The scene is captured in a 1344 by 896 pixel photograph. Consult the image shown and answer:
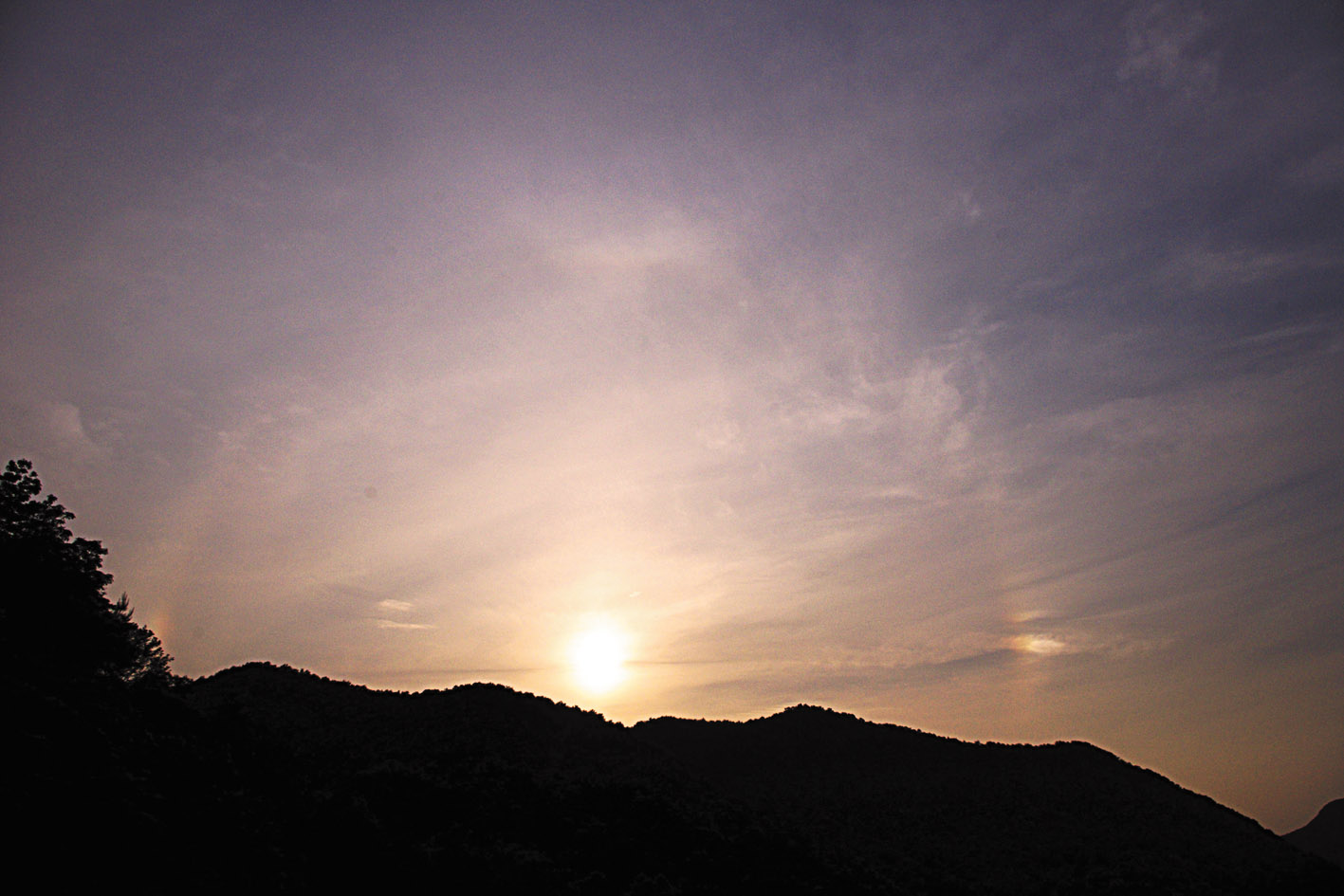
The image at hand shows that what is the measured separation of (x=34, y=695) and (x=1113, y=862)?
188 feet

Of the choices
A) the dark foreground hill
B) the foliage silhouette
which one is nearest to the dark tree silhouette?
the foliage silhouette

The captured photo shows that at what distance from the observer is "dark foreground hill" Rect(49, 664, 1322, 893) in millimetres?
28359

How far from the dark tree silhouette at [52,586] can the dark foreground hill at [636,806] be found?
6045 mm

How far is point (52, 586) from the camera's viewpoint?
36250 millimetres

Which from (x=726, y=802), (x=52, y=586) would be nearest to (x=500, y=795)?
(x=726, y=802)

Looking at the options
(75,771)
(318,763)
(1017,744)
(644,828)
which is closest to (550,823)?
(644,828)

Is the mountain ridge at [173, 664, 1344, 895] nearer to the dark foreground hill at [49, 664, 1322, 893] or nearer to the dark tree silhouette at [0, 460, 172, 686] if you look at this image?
the dark foreground hill at [49, 664, 1322, 893]

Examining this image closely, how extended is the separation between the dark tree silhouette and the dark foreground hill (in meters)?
6.04

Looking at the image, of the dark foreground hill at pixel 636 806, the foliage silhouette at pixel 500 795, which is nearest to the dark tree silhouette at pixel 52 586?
the foliage silhouette at pixel 500 795

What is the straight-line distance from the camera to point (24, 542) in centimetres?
3622

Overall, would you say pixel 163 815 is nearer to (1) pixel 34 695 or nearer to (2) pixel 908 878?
(1) pixel 34 695

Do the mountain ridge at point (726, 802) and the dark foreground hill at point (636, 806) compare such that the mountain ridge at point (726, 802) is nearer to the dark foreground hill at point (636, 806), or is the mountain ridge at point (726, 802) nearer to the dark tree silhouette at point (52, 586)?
the dark foreground hill at point (636, 806)

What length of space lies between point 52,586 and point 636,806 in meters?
32.6

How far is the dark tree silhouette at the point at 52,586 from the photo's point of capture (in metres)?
34.3
